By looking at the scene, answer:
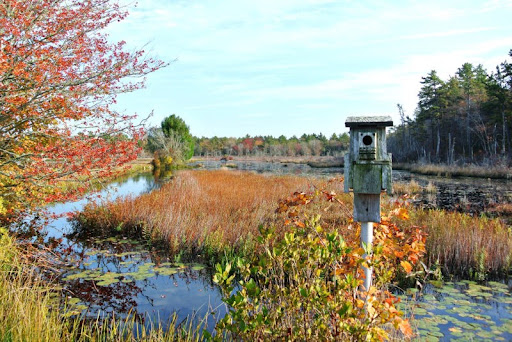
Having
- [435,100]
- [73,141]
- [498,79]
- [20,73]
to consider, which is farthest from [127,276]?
[435,100]

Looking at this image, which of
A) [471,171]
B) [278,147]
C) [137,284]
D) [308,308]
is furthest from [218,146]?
[308,308]

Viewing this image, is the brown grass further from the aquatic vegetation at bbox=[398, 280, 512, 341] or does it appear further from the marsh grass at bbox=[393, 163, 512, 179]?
the marsh grass at bbox=[393, 163, 512, 179]

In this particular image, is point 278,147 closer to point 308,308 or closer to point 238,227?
point 238,227

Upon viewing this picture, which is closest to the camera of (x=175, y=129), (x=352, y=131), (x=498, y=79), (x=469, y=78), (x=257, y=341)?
(x=257, y=341)

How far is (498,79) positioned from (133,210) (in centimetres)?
3884

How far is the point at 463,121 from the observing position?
39875 millimetres

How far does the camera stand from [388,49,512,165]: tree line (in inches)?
1315

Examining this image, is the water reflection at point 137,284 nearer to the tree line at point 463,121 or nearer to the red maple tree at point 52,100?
the red maple tree at point 52,100

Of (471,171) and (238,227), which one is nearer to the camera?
(238,227)

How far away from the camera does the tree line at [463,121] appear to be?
33.4m

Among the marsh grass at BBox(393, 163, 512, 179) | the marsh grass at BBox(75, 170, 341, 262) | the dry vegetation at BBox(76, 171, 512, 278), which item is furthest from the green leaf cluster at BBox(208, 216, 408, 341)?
the marsh grass at BBox(393, 163, 512, 179)

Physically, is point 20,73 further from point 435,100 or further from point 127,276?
point 435,100

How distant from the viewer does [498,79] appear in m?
36.2

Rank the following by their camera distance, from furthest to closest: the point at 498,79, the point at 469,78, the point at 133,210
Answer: the point at 469,78, the point at 498,79, the point at 133,210
